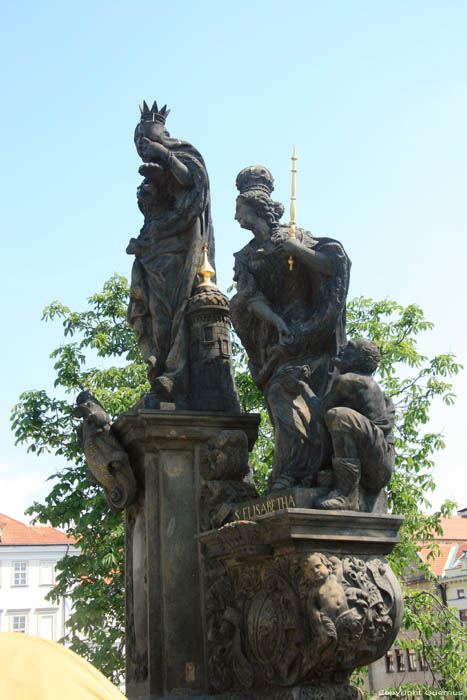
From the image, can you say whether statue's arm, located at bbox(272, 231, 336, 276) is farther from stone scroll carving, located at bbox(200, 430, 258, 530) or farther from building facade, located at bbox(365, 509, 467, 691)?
building facade, located at bbox(365, 509, 467, 691)

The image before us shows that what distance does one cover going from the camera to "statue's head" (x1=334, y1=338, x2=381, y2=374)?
20.7 ft

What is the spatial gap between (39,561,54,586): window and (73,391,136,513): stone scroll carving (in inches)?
1649

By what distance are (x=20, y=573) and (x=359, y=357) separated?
4460 cm

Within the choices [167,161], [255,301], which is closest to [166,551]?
[255,301]

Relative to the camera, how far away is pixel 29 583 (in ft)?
155

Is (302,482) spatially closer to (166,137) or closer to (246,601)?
(246,601)

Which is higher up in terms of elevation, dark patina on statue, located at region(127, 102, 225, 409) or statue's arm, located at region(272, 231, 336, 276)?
dark patina on statue, located at region(127, 102, 225, 409)

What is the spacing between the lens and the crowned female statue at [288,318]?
6500 millimetres

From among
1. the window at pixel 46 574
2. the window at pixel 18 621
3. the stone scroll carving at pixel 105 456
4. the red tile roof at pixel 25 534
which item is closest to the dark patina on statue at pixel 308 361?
the stone scroll carving at pixel 105 456

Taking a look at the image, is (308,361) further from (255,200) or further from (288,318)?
(255,200)

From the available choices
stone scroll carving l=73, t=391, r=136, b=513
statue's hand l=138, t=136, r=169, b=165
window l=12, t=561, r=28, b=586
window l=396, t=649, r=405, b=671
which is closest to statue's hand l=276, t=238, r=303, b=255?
statue's hand l=138, t=136, r=169, b=165

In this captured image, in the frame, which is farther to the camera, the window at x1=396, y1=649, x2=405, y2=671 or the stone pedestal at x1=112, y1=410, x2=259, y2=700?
the window at x1=396, y1=649, x2=405, y2=671

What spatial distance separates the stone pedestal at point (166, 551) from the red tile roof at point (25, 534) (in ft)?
141

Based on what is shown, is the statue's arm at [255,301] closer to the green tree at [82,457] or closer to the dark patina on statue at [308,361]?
the dark patina on statue at [308,361]
